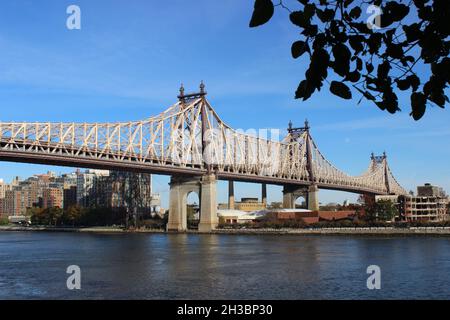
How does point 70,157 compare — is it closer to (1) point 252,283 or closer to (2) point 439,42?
(1) point 252,283

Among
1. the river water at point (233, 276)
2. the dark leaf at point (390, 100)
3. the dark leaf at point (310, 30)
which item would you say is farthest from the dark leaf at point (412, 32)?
the river water at point (233, 276)

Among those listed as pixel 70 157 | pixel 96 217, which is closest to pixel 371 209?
pixel 70 157

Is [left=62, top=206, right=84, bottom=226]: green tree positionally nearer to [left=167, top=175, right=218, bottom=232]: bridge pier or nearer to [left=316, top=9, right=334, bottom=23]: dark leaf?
[left=167, top=175, right=218, bottom=232]: bridge pier

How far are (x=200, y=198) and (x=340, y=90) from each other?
89461 mm

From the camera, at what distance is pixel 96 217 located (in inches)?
5566

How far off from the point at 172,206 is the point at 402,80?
92779mm

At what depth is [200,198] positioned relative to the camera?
93438mm

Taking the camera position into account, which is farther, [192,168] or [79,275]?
[192,168]

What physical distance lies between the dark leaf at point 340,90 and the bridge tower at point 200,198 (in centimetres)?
8741

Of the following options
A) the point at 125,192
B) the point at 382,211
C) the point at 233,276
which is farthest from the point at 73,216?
the point at 233,276

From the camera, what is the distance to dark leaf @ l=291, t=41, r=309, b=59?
14.4 ft

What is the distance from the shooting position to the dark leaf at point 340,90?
4.33 meters

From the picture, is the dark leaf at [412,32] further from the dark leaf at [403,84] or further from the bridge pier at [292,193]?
the bridge pier at [292,193]

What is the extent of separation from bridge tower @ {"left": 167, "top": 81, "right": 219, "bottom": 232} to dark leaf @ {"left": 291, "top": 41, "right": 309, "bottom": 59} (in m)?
87.4
